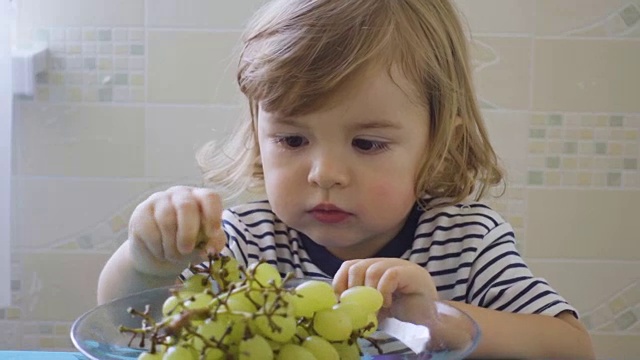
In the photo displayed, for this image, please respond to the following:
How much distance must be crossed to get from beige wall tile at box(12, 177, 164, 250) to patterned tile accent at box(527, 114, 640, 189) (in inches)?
31.4

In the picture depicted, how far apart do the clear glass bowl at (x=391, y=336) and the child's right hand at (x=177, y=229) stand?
0.14m

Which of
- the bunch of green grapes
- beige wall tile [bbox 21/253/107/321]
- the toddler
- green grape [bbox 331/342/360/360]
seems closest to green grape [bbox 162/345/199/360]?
the bunch of green grapes

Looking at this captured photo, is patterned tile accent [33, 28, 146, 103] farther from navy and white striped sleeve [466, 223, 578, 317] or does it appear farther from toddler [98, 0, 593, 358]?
navy and white striped sleeve [466, 223, 578, 317]

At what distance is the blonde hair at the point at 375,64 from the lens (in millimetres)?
1125

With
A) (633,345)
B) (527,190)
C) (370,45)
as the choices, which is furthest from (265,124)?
(633,345)

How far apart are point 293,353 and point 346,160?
47cm

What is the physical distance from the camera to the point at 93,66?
6.82 ft

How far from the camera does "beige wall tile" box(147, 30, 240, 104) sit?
2.06 meters

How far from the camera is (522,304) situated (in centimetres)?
117

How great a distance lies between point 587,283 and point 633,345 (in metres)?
0.17

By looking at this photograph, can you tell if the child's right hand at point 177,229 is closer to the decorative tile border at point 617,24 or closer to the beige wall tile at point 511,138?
the beige wall tile at point 511,138

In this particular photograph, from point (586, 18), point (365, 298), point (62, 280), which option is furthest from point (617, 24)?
point (365, 298)

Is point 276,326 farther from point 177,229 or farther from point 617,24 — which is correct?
point 617,24

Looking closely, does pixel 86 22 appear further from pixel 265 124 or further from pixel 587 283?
pixel 587 283
